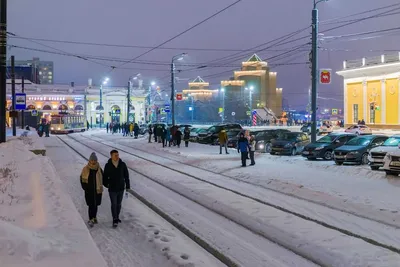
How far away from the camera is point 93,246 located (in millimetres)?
8000

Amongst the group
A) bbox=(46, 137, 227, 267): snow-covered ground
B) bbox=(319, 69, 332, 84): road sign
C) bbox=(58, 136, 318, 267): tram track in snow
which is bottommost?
bbox=(58, 136, 318, 267): tram track in snow

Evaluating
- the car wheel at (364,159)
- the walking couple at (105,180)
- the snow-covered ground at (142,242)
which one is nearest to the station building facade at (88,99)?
the car wheel at (364,159)

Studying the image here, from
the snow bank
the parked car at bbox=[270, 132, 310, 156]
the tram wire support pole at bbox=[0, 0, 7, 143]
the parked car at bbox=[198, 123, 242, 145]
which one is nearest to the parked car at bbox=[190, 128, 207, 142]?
the parked car at bbox=[198, 123, 242, 145]

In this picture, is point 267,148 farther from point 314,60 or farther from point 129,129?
point 129,129

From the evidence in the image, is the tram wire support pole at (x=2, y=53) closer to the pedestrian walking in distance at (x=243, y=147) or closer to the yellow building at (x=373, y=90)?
the pedestrian walking in distance at (x=243, y=147)

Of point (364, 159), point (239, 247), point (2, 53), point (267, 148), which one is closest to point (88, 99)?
point (267, 148)

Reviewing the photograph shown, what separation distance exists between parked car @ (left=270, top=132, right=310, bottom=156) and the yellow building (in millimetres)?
34977

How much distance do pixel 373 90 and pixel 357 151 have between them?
4682 cm

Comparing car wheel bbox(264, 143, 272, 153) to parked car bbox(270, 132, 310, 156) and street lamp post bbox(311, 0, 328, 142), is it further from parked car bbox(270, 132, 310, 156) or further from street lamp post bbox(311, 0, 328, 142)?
street lamp post bbox(311, 0, 328, 142)

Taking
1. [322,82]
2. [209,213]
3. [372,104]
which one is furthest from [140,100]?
[209,213]

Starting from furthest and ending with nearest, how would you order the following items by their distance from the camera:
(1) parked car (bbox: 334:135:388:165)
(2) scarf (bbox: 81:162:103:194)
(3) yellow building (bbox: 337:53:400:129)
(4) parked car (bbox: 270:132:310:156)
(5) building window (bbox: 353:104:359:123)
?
(5) building window (bbox: 353:104:359:123)
(3) yellow building (bbox: 337:53:400:129)
(4) parked car (bbox: 270:132:310:156)
(1) parked car (bbox: 334:135:388:165)
(2) scarf (bbox: 81:162:103:194)

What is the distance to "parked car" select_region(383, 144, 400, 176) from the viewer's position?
61.4ft

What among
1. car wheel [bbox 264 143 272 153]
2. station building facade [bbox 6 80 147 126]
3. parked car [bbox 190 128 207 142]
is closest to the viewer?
car wheel [bbox 264 143 272 153]

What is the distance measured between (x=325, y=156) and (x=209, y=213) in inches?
631
